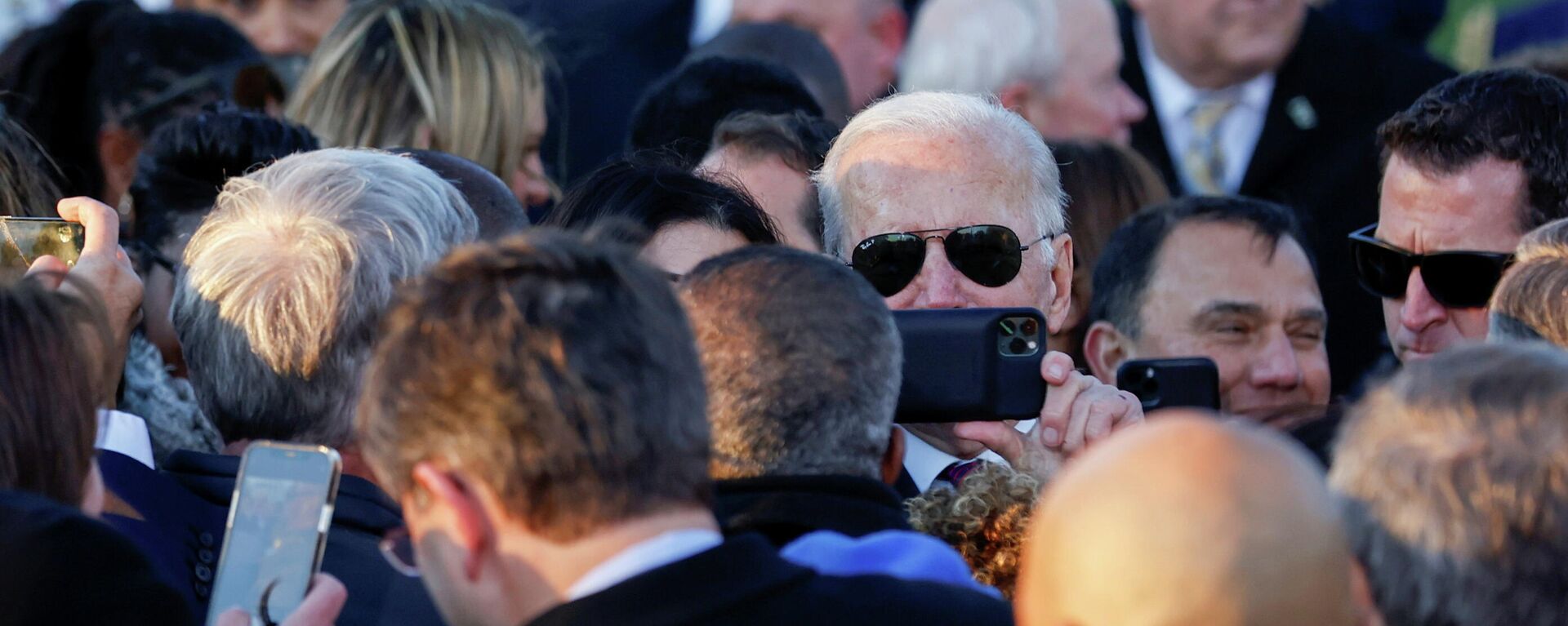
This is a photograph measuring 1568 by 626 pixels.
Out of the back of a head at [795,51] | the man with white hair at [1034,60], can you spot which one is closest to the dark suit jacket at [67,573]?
the back of a head at [795,51]

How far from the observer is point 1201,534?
1.55 m

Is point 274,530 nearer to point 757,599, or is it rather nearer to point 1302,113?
point 757,599

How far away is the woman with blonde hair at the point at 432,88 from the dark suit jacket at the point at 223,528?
1.82 m

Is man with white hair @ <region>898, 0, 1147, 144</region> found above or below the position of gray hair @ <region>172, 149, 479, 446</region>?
below

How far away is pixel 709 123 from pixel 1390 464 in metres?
3.01

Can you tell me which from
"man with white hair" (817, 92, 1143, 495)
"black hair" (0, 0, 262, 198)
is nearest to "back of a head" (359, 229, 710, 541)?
"man with white hair" (817, 92, 1143, 495)

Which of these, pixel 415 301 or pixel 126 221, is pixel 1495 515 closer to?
pixel 415 301

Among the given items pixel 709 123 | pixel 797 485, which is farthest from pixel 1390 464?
pixel 709 123

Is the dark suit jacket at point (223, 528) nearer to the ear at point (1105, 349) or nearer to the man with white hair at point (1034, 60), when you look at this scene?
the ear at point (1105, 349)

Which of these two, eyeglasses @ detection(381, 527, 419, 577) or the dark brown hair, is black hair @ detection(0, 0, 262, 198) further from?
eyeglasses @ detection(381, 527, 419, 577)

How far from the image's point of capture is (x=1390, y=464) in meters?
1.79

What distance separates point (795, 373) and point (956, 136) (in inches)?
57.8

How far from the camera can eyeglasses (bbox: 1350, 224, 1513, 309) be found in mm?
3625

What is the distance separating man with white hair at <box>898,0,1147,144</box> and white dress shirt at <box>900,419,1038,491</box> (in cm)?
250
